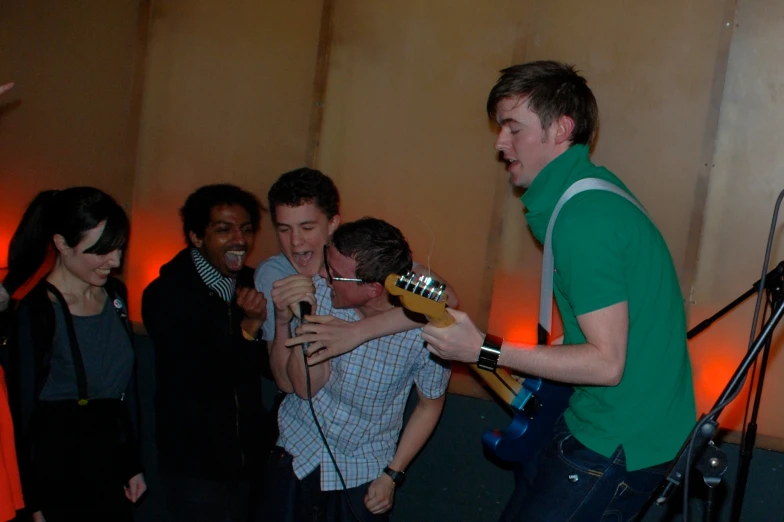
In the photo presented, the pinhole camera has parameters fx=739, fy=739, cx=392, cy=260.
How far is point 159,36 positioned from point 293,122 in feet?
3.05

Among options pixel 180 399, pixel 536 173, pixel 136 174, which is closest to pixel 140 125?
pixel 136 174

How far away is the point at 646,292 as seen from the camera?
206 centimetres

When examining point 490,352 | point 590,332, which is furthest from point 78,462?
point 590,332

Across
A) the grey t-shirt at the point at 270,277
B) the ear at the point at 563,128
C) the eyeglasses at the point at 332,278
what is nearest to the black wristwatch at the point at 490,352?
the ear at the point at 563,128

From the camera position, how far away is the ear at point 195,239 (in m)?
3.46

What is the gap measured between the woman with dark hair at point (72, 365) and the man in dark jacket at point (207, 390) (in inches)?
6.7

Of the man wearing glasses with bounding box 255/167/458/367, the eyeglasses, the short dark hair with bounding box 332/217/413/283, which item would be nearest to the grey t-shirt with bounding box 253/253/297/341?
the man wearing glasses with bounding box 255/167/458/367

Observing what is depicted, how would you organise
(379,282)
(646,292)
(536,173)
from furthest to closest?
1. (379,282)
2. (536,173)
3. (646,292)

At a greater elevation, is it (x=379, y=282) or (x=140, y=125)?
(x=140, y=125)

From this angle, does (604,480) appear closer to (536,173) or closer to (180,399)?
(536,173)

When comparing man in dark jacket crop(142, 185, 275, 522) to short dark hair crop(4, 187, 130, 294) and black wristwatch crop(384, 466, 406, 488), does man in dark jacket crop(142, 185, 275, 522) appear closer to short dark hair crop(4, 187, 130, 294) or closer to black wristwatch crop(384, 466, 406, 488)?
short dark hair crop(4, 187, 130, 294)

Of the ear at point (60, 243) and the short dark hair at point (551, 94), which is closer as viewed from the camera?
the short dark hair at point (551, 94)

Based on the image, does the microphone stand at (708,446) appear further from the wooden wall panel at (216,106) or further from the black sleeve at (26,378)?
the wooden wall panel at (216,106)

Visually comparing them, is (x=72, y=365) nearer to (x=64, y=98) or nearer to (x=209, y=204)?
(x=209, y=204)
